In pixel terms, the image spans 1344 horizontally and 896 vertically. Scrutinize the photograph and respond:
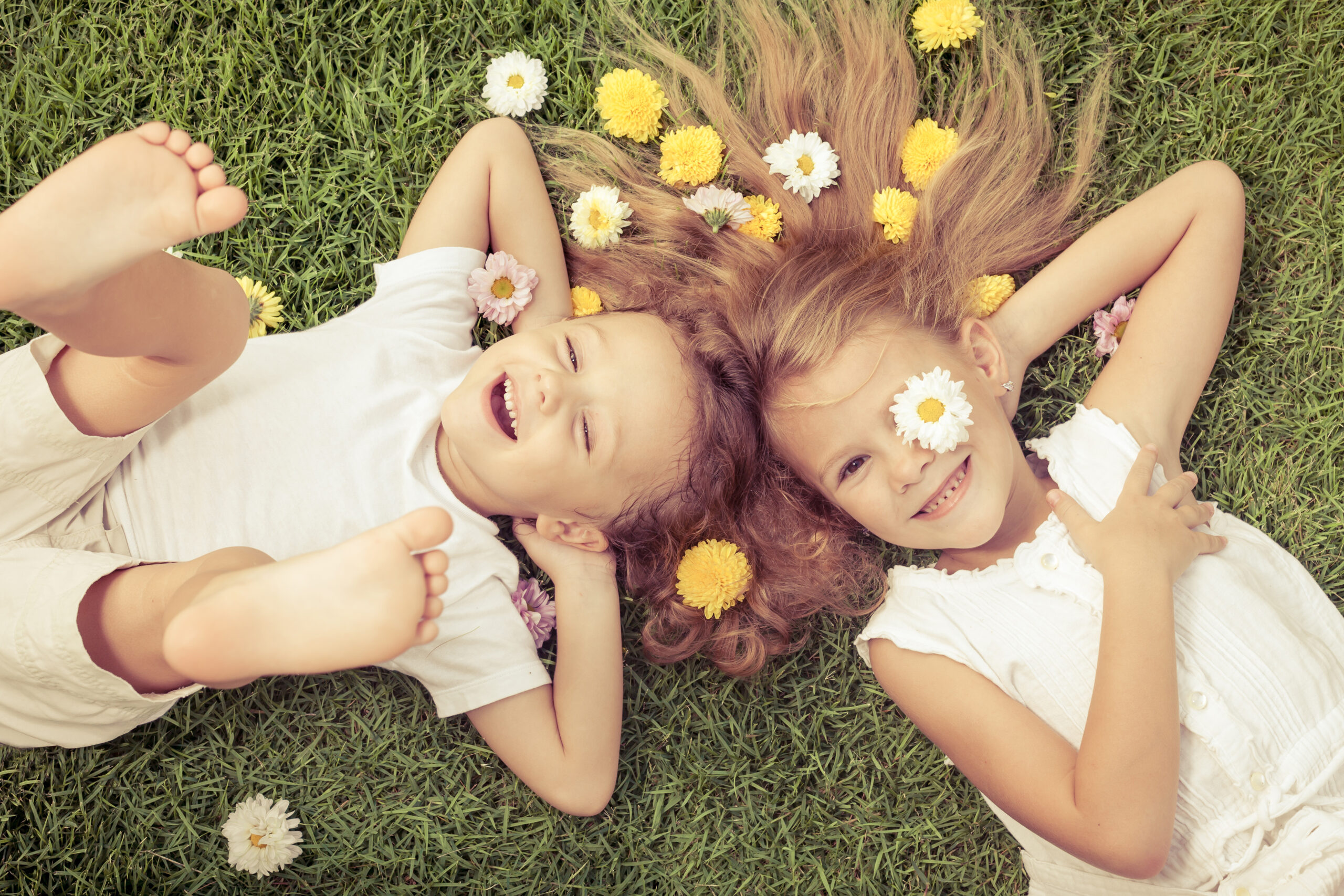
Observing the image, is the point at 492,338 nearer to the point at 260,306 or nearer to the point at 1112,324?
the point at 260,306

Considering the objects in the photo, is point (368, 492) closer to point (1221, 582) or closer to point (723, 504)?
point (723, 504)

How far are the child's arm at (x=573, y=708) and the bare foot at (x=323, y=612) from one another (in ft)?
2.20

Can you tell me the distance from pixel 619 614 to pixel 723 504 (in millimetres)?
364

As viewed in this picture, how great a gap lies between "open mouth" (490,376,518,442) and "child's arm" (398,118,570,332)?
9.4 inches

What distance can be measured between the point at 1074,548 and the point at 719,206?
1.09 m

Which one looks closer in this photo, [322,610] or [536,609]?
[322,610]

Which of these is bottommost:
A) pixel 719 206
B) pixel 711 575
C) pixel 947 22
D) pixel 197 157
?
pixel 711 575

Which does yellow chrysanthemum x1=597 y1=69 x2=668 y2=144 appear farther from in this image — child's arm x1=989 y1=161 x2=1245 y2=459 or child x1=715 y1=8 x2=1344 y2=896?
child's arm x1=989 y1=161 x2=1245 y2=459

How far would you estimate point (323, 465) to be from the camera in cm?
183

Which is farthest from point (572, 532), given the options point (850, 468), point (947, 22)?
point (947, 22)

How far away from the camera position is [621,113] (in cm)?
208

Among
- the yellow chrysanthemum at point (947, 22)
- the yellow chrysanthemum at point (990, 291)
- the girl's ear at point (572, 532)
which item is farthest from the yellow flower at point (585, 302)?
the yellow chrysanthemum at point (947, 22)

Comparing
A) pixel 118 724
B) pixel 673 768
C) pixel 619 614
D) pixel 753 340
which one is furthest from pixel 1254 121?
pixel 118 724

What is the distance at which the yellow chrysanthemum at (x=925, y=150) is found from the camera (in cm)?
208
